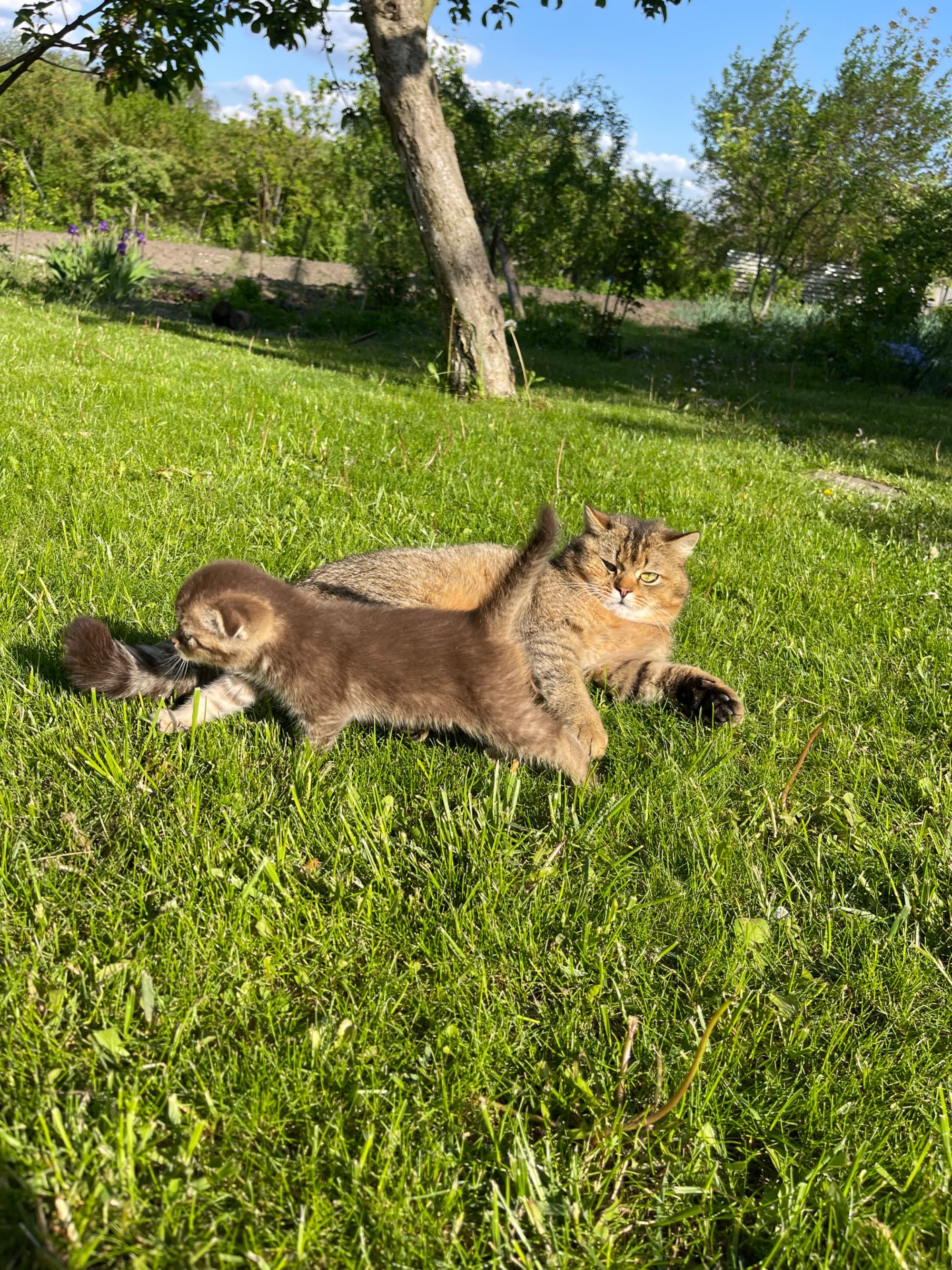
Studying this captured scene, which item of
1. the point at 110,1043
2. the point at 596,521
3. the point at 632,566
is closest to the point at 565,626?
the point at 632,566

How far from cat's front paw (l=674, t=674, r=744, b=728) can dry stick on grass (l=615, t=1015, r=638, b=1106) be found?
1460 millimetres

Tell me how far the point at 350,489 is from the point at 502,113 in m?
15.3

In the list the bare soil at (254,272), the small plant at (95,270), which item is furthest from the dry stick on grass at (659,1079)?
the bare soil at (254,272)

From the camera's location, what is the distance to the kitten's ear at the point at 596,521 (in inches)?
153

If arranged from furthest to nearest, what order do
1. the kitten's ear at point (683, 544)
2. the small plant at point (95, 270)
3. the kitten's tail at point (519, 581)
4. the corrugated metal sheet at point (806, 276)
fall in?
the corrugated metal sheet at point (806, 276)
the small plant at point (95, 270)
the kitten's ear at point (683, 544)
the kitten's tail at point (519, 581)

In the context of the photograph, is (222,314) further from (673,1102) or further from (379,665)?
(673,1102)

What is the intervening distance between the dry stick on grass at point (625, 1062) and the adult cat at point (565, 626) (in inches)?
48.0

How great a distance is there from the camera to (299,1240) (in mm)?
1347

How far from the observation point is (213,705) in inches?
113

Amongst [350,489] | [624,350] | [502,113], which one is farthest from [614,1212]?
[502,113]

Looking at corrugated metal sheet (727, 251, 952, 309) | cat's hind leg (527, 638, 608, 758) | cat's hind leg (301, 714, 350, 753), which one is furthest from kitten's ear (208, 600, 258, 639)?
corrugated metal sheet (727, 251, 952, 309)

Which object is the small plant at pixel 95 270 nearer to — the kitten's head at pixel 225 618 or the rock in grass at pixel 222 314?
the rock in grass at pixel 222 314

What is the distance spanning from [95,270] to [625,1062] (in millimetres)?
14040

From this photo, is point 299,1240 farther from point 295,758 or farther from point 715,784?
point 715,784
